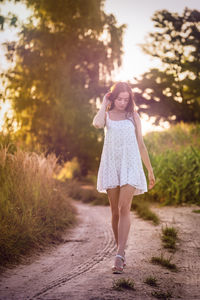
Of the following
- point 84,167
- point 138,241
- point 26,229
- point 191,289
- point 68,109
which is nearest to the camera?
point 191,289

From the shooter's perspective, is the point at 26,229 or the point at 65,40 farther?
the point at 65,40

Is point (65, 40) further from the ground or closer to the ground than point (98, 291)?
further from the ground

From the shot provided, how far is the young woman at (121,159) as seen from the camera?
409cm

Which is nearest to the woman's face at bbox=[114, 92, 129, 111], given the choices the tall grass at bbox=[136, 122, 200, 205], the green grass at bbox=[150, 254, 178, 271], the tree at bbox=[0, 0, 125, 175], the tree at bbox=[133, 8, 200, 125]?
the green grass at bbox=[150, 254, 178, 271]

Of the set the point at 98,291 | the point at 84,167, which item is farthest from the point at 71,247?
the point at 84,167

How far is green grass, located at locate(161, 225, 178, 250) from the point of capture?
517 centimetres

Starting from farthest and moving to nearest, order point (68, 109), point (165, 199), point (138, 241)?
point (68, 109) → point (165, 199) → point (138, 241)

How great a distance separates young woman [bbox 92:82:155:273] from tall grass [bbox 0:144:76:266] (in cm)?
128

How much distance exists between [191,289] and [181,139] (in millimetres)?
11551

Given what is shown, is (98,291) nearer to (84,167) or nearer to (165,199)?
(165,199)

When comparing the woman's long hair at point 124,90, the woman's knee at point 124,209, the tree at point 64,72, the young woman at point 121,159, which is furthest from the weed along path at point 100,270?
the tree at point 64,72

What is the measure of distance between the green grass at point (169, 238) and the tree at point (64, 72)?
1195 cm

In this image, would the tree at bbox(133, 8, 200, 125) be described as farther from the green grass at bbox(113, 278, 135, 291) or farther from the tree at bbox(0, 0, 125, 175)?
the green grass at bbox(113, 278, 135, 291)

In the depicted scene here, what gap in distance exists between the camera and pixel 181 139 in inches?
581
